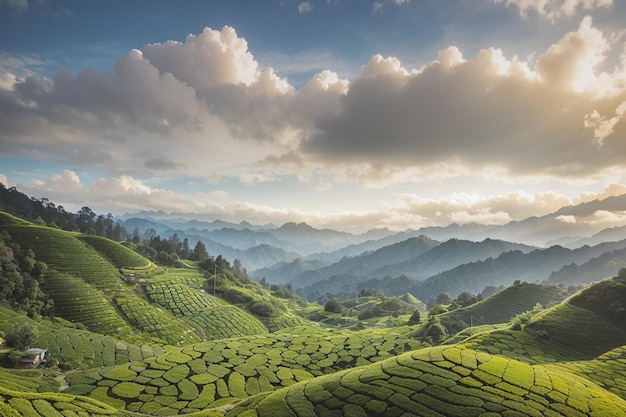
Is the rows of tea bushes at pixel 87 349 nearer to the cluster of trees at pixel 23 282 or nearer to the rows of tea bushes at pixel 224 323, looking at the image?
the cluster of trees at pixel 23 282

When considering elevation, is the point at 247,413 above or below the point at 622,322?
below

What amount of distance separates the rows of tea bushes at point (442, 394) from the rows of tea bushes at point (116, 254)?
354ft

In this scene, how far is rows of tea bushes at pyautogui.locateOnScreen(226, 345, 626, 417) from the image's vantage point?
27.9 m

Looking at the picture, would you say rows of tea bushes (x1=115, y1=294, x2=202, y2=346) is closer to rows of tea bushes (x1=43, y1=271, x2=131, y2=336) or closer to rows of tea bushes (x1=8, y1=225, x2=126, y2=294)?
rows of tea bushes (x1=43, y1=271, x2=131, y2=336)

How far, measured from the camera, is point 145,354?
58.2 metres

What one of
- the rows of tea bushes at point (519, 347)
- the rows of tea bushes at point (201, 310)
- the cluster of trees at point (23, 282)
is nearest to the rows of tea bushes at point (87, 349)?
the cluster of trees at point (23, 282)

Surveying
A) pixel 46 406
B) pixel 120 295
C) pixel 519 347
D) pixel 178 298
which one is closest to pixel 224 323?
pixel 178 298

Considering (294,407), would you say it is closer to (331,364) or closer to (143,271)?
(331,364)

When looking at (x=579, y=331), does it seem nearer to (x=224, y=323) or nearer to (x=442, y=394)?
(x=442, y=394)

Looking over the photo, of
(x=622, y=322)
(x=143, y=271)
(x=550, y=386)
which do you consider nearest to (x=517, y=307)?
(x=622, y=322)

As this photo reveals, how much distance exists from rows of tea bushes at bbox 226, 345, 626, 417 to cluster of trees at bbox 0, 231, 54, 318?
73681 millimetres

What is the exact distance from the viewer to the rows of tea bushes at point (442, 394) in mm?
27922

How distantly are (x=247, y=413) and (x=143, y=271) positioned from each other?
10740 cm

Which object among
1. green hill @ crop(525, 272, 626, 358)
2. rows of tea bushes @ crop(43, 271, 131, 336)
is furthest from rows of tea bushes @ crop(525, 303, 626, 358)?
rows of tea bushes @ crop(43, 271, 131, 336)
